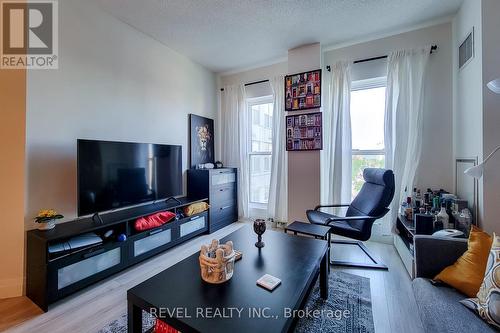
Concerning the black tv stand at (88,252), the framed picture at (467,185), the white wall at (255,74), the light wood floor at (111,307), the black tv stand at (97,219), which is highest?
the white wall at (255,74)

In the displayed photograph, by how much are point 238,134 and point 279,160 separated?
893 millimetres

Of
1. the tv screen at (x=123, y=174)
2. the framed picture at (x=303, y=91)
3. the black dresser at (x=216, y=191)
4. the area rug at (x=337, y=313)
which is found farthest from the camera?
the black dresser at (x=216, y=191)

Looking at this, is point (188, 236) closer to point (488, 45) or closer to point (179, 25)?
point (179, 25)

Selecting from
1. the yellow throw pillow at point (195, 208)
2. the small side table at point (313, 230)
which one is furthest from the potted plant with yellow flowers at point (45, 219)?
the small side table at point (313, 230)

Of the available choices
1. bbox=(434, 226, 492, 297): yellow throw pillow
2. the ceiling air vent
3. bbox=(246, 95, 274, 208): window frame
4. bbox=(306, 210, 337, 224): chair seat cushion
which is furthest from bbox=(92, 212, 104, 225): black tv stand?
the ceiling air vent

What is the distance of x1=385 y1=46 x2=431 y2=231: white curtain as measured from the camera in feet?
8.51

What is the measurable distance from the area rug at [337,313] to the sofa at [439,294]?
1.46 feet

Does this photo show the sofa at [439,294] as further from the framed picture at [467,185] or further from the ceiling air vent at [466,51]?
the ceiling air vent at [466,51]

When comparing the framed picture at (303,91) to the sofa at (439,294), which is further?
the framed picture at (303,91)

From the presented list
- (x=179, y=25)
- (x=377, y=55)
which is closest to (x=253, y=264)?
(x=179, y=25)

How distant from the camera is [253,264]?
1447 millimetres

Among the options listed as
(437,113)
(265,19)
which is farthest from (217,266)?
(437,113)

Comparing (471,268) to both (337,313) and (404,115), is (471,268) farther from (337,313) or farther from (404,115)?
(404,115)

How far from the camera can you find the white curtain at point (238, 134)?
3.88 metres
